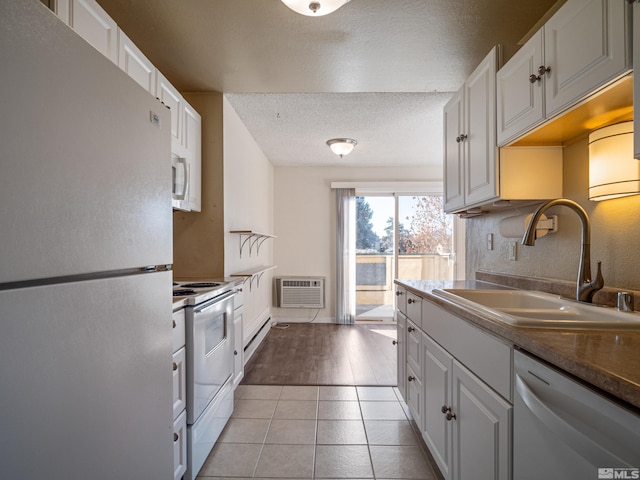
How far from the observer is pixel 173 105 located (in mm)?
2105

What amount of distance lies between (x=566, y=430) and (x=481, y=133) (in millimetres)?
1551

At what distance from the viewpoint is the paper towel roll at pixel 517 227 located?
1.67 metres

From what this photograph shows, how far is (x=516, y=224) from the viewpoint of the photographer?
179cm

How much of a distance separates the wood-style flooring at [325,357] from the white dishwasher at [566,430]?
6.64ft

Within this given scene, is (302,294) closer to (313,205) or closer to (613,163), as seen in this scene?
(313,205)

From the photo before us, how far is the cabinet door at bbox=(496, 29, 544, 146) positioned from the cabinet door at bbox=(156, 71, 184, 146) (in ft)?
5.94

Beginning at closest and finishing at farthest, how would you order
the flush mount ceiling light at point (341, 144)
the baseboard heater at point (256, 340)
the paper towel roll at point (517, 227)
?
the paper towel roll at point (517, 227) → the baseboard heater at point (256, 340) → the flush mount ceiling light at point (341, 144)

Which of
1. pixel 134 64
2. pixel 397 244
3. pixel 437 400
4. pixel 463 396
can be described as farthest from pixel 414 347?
Result: pixel 397 244

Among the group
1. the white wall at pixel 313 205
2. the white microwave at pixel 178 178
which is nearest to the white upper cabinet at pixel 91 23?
the white microwave at pixel 178 178

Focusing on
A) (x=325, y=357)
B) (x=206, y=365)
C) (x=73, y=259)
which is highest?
(x=73, y=259)

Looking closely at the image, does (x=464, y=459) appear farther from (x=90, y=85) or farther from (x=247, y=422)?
(x=90, y=85)

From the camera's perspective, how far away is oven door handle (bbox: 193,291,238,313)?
5.43ft

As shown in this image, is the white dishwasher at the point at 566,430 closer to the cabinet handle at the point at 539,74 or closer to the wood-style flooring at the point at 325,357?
the cabinet handle at the point at 539,74

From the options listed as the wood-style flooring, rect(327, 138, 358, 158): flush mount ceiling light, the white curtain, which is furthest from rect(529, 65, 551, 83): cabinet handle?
the white curtain
